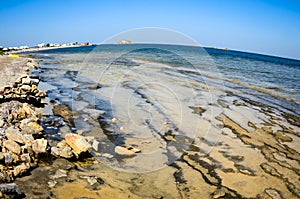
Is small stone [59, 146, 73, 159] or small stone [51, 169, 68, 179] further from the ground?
small stone [59, 146, 73, 159]

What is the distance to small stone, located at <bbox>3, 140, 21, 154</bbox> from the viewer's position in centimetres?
536

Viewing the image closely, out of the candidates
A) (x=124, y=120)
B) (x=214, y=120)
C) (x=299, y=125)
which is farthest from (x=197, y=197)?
(x=299, y=125)

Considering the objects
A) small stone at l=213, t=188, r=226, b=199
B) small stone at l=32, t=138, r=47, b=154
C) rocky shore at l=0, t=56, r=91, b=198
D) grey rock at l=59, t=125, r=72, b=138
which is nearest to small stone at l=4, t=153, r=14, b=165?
rocky shore at l=0, t=56, r=91, b=198

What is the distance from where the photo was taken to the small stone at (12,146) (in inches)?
211

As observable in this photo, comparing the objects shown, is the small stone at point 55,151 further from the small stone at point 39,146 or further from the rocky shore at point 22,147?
the small stone at point 39,146

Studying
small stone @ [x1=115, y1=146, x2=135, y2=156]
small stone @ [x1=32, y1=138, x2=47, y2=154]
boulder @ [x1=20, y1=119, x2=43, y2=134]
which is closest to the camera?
small stone @ [x1=32, y1=138, x2=47, y2=154]

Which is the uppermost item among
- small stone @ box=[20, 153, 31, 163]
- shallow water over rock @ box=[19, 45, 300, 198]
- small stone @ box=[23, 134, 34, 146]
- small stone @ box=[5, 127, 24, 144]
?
small stone @ box=[5, 127, 24, 144]

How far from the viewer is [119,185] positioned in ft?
16.6

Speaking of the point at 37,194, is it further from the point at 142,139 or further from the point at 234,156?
the point at 234,156

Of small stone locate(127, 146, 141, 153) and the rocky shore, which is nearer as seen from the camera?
the rocky shore

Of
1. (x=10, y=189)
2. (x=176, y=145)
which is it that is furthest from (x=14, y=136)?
(x=176, y=145)

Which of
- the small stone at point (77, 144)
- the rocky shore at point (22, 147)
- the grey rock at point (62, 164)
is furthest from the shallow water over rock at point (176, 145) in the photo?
the rocky shore at point (22, 147)

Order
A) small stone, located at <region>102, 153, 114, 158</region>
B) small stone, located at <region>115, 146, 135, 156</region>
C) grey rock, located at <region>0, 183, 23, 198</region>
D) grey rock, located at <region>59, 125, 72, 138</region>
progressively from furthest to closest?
grey rock, located at <region>59, 125, 72, 138</region> < small stone, located at <region>115, 146, 135, 156</region> < small stone, located at <region>102, 153, 114, 158</region> < grey rock, located at <region>0, 183, 23, 198</region>

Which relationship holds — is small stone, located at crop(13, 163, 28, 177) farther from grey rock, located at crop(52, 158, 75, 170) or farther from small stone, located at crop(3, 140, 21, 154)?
grey rock, located at crop(52, 158, 75, 170)
